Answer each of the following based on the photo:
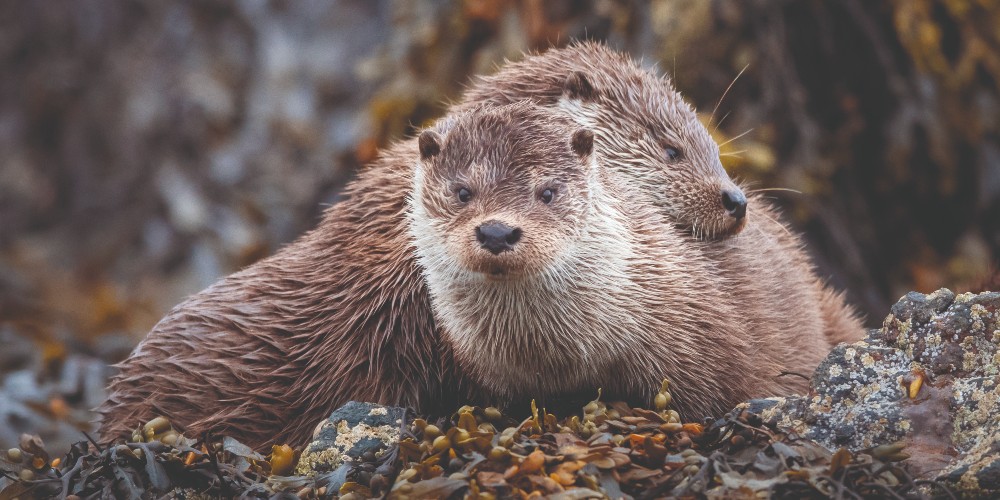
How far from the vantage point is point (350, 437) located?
3561 mm

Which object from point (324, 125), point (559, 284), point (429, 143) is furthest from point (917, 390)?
point (324, 125)

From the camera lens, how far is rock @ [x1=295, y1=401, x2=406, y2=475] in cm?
352

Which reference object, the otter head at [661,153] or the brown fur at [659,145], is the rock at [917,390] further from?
the otter head at [661,153]

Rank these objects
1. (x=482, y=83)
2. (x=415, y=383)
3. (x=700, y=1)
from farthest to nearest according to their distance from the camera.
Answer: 1. (x=700, y=1)
2. (x=482, y=83)
3. (x=415, y=383)

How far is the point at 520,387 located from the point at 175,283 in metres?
5.20

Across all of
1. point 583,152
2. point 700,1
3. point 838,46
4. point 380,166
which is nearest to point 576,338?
point 583,152

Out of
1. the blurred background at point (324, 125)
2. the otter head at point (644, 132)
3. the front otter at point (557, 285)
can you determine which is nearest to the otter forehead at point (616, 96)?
the otter head at point (644, 132)

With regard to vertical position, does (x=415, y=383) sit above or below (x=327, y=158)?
below

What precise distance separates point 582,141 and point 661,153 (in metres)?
0.59

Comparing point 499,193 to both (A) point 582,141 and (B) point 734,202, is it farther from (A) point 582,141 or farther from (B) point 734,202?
(B) point 734,202

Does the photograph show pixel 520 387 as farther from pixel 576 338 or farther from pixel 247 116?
pixel 247 116

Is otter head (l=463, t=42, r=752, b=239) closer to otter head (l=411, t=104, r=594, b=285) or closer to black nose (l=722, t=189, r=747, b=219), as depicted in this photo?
black nose (l=722, t=189, r=747, b=219)

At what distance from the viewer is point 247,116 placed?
334 inches

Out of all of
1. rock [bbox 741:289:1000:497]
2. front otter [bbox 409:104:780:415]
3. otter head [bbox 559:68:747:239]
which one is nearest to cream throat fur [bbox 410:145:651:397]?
front otter [bbox 409:104:780:415]
